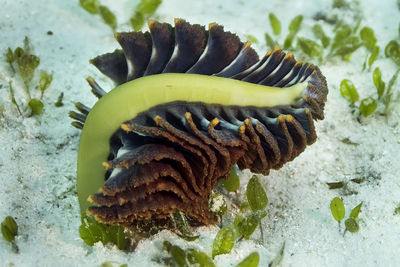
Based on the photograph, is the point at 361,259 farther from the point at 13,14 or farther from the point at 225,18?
the point at 13,14

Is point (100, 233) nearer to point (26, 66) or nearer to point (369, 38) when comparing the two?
point (26, 66)

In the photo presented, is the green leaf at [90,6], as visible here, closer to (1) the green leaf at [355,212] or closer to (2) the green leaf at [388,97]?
(2) the green leaf at [388,97]

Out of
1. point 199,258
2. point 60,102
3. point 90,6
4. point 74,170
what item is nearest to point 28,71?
point 60,102

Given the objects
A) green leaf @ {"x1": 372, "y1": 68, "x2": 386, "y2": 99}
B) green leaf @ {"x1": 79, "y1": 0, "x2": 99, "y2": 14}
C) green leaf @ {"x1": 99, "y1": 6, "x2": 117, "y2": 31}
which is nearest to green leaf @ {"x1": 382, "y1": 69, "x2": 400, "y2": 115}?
green leaf @ {"x1": 372, "y1": 68, "x2": 386, "y2": 99}

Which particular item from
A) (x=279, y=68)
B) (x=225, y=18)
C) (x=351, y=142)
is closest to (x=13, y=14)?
(x=225, y=18)

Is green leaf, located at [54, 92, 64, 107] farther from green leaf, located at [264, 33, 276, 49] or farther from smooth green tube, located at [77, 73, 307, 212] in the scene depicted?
green leaf, located at [264, 33, 276, 49]

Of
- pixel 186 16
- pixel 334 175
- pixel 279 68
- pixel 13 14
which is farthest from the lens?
pixel 186 16

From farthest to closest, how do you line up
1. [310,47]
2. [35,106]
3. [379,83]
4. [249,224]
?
[310,47]
[379,83]
[35,106]
[249,224]
